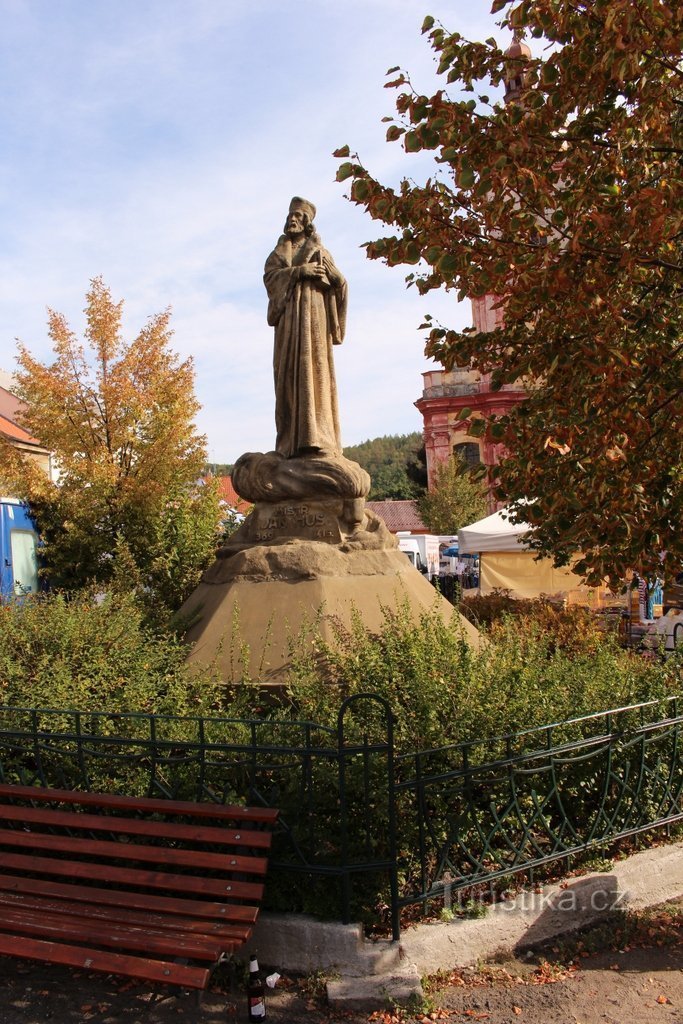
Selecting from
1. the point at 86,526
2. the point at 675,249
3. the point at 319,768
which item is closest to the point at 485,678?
the point at 319,768

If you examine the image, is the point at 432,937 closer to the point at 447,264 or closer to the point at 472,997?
the point at 472,997

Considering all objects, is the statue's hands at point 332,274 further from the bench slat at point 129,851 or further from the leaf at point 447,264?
the bench slat at point 129,851

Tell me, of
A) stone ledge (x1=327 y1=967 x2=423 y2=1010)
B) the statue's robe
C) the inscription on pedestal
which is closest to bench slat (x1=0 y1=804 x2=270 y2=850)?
stone ledge (x1=327 y1=967 x2=423 y2=1010)

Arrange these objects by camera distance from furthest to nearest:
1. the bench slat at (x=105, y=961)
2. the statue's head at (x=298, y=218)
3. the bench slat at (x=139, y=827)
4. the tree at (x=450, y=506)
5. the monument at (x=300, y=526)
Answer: the tree at (x=450, y=506) → the statue's head at (x=298, y=218) → the monument at (x=300, y=526) → the bench slat at (x=139, y=827) → the bench slat at (x=105, y=961)

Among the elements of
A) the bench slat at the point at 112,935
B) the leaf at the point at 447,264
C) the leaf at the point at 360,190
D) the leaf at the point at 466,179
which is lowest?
the bench slat at the point at 112,935

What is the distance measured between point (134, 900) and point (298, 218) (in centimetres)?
576

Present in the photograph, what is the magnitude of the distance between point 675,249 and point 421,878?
13.0 ft

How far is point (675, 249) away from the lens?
5559mm

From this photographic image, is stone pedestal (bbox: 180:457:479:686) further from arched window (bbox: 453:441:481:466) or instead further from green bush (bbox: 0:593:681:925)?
arched window (bbox: 453:441:481:466)

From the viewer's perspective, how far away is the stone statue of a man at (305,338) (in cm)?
738

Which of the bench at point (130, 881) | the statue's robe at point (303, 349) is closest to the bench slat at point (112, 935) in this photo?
the bench at point (130, 881)

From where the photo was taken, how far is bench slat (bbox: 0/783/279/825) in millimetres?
4051

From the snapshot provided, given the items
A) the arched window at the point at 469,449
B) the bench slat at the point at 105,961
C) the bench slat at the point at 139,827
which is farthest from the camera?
the arched window at the point at 469,449

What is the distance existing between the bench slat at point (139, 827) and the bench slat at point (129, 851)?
6 centimetres
